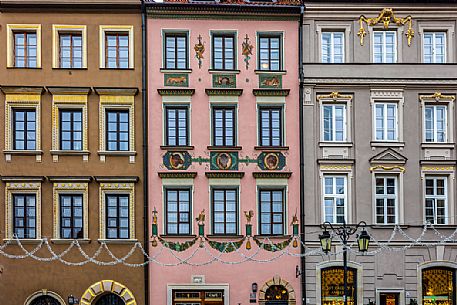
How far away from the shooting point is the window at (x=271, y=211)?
25.3 metres

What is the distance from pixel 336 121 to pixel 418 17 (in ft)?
18.7

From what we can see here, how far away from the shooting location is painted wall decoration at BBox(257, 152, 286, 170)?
83.0 feet

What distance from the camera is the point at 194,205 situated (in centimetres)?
2509

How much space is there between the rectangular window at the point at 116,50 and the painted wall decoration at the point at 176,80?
1795 mm

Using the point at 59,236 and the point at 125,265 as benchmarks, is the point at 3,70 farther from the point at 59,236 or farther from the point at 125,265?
the point at 125,265

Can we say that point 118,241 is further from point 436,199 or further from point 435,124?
point 435,124

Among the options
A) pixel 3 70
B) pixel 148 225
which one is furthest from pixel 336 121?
pixel 3 70

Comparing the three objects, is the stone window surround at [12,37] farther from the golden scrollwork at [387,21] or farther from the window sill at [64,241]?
the golden scrollwork at [387,21]

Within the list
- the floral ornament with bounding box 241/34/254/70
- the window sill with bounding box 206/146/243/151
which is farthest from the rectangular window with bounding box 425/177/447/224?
the floral ornament with bounding box 241/34/254/70

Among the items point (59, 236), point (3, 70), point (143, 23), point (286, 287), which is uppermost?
point (143, 23)

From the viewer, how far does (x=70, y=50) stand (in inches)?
1005

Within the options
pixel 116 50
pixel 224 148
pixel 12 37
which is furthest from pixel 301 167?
pixel 12 37

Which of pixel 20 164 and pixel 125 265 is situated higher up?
pixel 20 164

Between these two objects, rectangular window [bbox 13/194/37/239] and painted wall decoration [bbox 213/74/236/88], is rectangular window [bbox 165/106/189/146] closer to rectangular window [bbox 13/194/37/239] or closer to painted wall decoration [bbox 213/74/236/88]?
painted wall decoration [bbox 213/74/236/88]
